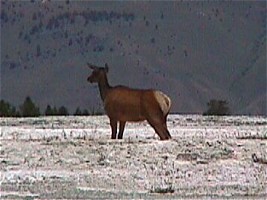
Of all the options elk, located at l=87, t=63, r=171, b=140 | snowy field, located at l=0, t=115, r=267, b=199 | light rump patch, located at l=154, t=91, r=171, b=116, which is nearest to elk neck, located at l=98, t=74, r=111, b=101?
elk, located at l=87, t=63, r=171, b=140

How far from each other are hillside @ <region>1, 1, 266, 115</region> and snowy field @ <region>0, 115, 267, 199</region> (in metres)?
51.6

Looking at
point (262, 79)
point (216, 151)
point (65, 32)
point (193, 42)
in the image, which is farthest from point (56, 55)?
point (216, 151)

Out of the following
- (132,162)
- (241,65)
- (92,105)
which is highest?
(241,65)

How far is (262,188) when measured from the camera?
43.3 feet

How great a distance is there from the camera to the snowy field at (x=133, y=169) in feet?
41.8

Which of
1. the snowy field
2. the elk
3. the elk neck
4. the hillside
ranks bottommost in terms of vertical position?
the snowy field

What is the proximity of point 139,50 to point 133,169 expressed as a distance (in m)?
71.6

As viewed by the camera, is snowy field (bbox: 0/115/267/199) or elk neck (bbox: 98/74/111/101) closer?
snowy field (bbox: 0/115/267/199)

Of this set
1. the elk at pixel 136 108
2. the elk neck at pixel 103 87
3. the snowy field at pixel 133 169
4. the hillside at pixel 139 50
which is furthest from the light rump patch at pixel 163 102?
the hillside at pixel 139 50

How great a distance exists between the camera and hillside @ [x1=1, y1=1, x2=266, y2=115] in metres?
76.8

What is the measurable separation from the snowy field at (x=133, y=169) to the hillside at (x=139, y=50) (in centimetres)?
5161

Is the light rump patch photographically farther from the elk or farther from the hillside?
the hillside

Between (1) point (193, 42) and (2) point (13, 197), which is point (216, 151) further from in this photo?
(1) point (193, 42)

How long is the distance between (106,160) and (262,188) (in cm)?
358
